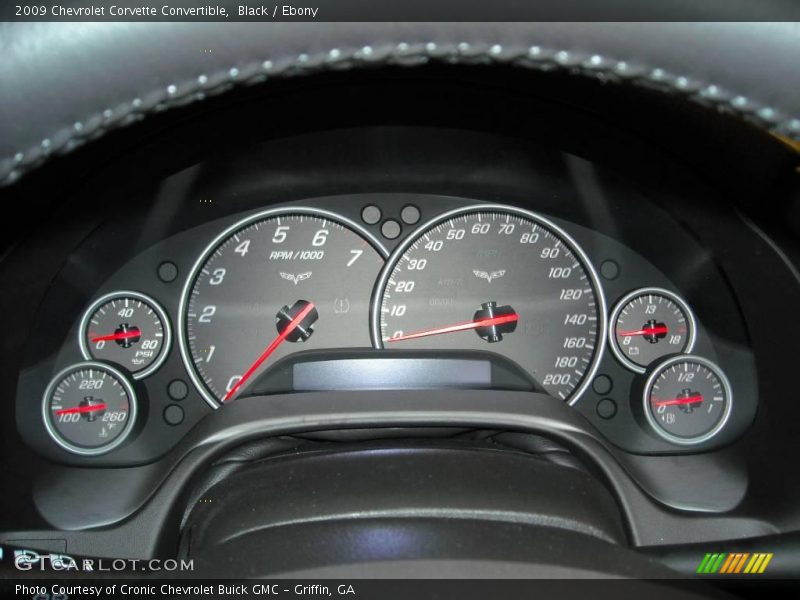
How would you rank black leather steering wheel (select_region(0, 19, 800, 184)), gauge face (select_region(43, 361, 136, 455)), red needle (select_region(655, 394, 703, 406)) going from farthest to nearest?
red needle (select_region(655, 394, 703, 406))
gauge face (select_region(43, 361, 136, 455))
black leather steering wheel (select_region(0, 19, 800, 184))

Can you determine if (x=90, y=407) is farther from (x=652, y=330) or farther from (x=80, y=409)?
(x=652, y=330)

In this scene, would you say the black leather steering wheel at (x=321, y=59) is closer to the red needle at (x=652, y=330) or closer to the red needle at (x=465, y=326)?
the red needle at (x=465, y=326)

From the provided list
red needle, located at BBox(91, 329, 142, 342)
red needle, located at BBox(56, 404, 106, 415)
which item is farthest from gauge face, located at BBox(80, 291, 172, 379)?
red needle, located at BBox(56, 404, 106, 415)

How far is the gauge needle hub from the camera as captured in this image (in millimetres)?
2633

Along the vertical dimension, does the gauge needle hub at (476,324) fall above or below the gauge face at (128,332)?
below

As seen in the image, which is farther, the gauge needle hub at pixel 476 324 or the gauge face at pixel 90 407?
the gauge needle hub at pixel 476 324

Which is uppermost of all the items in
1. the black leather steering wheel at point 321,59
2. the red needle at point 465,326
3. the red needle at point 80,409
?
the red needle at point 465,326

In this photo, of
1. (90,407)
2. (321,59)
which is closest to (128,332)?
(90,407)

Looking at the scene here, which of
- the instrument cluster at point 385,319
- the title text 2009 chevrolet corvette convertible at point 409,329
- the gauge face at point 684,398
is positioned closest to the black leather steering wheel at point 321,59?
the title text 2009 chevrolet corvette convertible at point 409,329

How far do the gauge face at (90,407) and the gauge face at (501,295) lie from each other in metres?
0.76

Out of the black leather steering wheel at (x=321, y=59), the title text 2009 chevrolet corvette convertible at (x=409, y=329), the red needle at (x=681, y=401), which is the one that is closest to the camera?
the black leather steering wheel at (x=321, y=59)

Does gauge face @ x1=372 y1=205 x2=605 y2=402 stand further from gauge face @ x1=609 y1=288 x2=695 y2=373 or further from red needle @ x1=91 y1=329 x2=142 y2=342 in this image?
red needle @ x1=91 y1=329 x2=142 y2=342

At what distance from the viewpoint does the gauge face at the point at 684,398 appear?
2.60 metres

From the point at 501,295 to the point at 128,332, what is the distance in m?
1.11
